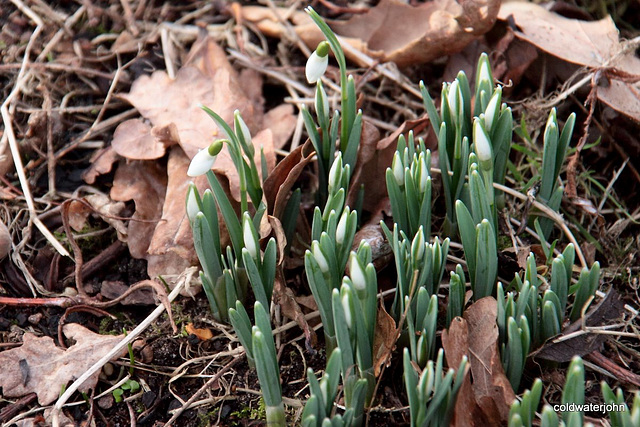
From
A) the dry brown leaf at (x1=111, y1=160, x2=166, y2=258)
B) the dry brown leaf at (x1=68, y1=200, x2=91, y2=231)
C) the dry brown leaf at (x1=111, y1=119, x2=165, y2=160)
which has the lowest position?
the dry brown leaf at (x1=68, y1=200, x2=91, y2=231)

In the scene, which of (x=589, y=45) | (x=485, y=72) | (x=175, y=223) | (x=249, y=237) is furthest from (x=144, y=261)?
(x=589, y=45)

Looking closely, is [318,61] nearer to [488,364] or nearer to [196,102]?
[196,102]

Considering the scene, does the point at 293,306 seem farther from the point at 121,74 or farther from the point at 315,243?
the point at 121,74

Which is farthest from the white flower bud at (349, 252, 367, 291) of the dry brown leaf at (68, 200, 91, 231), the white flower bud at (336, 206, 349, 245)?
the dry brown leaf at (68, 200, 91, 231)

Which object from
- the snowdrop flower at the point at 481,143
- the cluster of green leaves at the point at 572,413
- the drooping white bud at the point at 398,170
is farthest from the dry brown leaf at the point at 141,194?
the cluster of green leaves at the point at 572,413

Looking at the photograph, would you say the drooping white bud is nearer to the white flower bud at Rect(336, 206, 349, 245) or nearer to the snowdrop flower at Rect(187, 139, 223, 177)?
the white flower bud at Rect(336, 206, 349, 245)

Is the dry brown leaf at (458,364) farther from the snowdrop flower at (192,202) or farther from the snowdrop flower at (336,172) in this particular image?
the snowdrop flower at (192,202)
